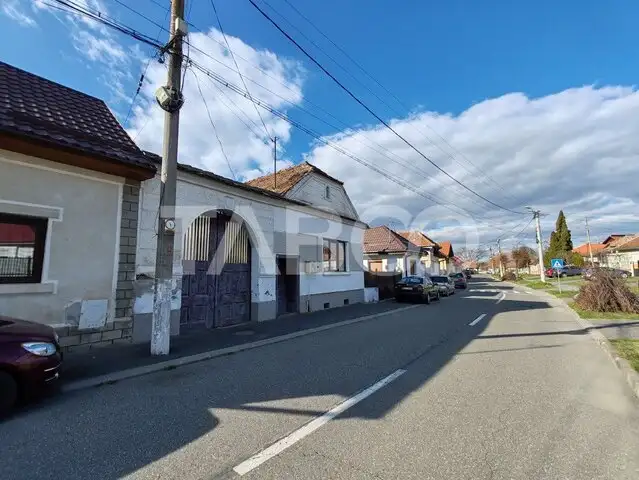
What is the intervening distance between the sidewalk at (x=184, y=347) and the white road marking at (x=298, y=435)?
12.4ft

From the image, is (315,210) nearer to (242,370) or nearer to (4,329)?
(242,370)

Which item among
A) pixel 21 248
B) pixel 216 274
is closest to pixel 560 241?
pixel 216 274

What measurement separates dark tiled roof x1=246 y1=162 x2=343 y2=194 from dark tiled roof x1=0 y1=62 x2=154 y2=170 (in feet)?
22.2

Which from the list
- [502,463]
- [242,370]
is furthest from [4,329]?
[502,463]

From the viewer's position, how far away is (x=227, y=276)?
Answer: 1129 cm

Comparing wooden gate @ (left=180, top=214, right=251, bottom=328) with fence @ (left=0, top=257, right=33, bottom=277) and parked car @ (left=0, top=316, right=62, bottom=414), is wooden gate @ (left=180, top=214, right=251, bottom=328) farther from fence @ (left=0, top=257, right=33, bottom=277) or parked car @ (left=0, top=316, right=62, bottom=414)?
parked car @ (left=0, top=316, right=62, bottom=414)

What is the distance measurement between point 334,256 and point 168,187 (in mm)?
10587

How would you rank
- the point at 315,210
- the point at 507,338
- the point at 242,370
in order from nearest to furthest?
the point at 242,370 → the point at 507,338 → the point at 315,210

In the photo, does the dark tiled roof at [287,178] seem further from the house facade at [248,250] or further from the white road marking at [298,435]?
the white road marking at [298,435]

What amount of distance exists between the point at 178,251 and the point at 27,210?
11.3 feet

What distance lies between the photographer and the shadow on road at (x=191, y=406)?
3.28 metres

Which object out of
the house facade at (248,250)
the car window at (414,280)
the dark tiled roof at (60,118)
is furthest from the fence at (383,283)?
the dark tiled roof at (60,118)

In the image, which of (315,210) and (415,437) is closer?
(415,437)

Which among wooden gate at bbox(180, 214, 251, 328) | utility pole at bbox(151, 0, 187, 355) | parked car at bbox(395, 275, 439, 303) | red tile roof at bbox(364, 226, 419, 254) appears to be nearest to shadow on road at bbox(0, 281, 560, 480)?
utility pole at bbox(151, 0, 187, 355)
